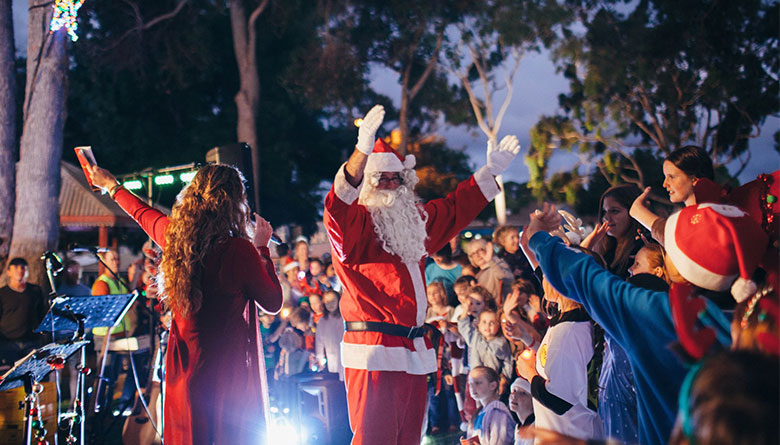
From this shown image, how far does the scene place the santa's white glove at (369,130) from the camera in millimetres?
3357

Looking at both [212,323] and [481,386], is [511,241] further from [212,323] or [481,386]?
[212,323]

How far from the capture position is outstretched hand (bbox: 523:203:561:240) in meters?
2.37

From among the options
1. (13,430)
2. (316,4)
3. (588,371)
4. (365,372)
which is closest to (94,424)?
(13,430)

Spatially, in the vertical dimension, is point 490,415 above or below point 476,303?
below

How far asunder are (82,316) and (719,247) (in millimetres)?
4106

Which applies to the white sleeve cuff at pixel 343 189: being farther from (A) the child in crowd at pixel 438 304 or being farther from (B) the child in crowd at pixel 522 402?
(A) the child in crowd at pixel 438 304

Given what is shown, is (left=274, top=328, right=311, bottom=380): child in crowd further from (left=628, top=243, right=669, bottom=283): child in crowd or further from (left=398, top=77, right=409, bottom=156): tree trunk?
(left=398, top=77, right=409, bottom=156): tree trunk

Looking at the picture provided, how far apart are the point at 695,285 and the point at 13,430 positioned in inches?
200

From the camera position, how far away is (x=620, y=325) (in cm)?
179

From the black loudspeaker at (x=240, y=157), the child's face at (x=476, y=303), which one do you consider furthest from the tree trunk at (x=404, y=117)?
the child's face at (x=476, y=303)

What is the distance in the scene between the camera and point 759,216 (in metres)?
2.04

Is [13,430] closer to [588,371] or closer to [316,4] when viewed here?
[588,371]

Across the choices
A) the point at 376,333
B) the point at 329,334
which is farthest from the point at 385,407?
the point at 329,334

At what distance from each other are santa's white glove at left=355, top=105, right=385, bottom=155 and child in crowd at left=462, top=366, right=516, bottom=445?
2301 mm
